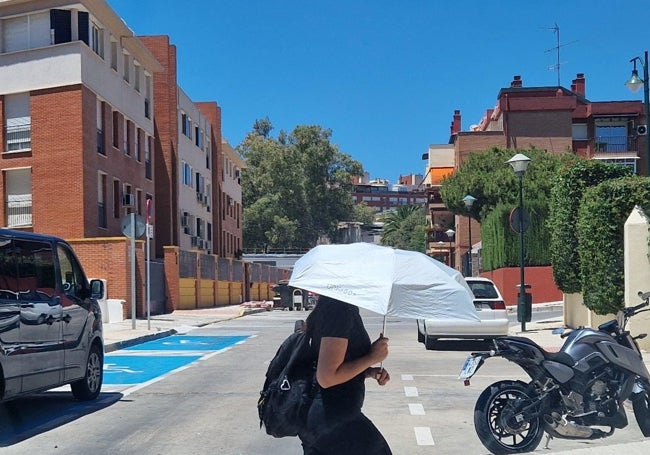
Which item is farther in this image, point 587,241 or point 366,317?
point 366,317

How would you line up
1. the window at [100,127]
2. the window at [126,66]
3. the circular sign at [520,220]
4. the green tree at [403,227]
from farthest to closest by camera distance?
the green tree at [403,227] < the window at [126,66] < the window at [100,127] < the circular sign at [520,220]

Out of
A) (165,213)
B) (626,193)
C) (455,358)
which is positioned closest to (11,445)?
(455,358)

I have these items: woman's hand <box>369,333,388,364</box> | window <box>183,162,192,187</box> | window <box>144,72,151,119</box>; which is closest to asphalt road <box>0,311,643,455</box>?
woman's hand <box>369,333,388,364</box>

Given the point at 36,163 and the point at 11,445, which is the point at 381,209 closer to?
the point at 36,163

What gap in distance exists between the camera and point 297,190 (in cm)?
8300

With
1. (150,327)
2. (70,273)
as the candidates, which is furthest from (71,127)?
(70,273)

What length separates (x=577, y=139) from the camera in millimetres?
56438

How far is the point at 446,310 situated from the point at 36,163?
96.5 ft

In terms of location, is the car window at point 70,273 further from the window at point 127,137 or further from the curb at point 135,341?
the window at point 127,137

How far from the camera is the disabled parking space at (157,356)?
14023 millimetres

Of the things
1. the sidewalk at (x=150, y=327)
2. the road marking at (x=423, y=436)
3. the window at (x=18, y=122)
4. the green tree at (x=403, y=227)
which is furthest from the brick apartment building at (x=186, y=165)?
the green tree at (x=403, y=227)

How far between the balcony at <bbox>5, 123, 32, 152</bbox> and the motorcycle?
27289 mm

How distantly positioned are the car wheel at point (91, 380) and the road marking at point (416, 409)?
4.41 meters

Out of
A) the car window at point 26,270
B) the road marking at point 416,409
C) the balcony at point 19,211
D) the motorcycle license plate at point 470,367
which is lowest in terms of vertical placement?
the road marking at point 416,409
